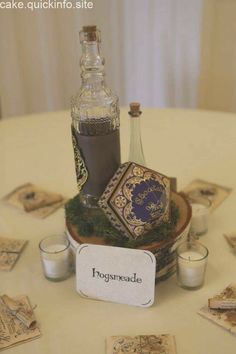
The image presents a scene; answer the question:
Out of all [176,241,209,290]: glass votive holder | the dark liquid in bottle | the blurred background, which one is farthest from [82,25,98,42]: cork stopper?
the blurred background

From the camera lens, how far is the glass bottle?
3.15ft

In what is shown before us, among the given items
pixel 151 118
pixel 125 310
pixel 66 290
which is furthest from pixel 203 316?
pixel 151 118

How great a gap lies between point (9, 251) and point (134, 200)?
1.22 ft

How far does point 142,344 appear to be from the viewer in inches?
31.3

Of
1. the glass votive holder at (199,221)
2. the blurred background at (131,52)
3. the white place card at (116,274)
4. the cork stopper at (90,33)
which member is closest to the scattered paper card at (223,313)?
the white place card at (116,274)

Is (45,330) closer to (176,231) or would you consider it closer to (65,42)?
(176,231)

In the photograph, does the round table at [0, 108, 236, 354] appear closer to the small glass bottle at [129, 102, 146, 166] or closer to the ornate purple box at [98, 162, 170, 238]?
the ornate purple box at [98, 162, 170, 238]

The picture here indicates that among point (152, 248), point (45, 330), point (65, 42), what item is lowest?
point (45, 330)

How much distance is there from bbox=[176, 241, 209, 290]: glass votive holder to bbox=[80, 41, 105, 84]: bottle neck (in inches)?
16.3

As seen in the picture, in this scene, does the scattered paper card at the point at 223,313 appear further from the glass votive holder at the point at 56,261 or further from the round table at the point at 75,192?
the glass votive holder at the point at 56,261

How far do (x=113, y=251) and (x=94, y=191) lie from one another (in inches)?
6.3

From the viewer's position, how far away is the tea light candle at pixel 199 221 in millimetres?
1119

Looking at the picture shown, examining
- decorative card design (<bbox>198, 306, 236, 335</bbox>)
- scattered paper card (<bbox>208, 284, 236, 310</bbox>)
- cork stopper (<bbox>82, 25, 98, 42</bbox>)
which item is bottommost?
decorative card design (<bbox>198, 306, 236, 335</bbox>)

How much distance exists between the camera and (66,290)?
960 millimetres
